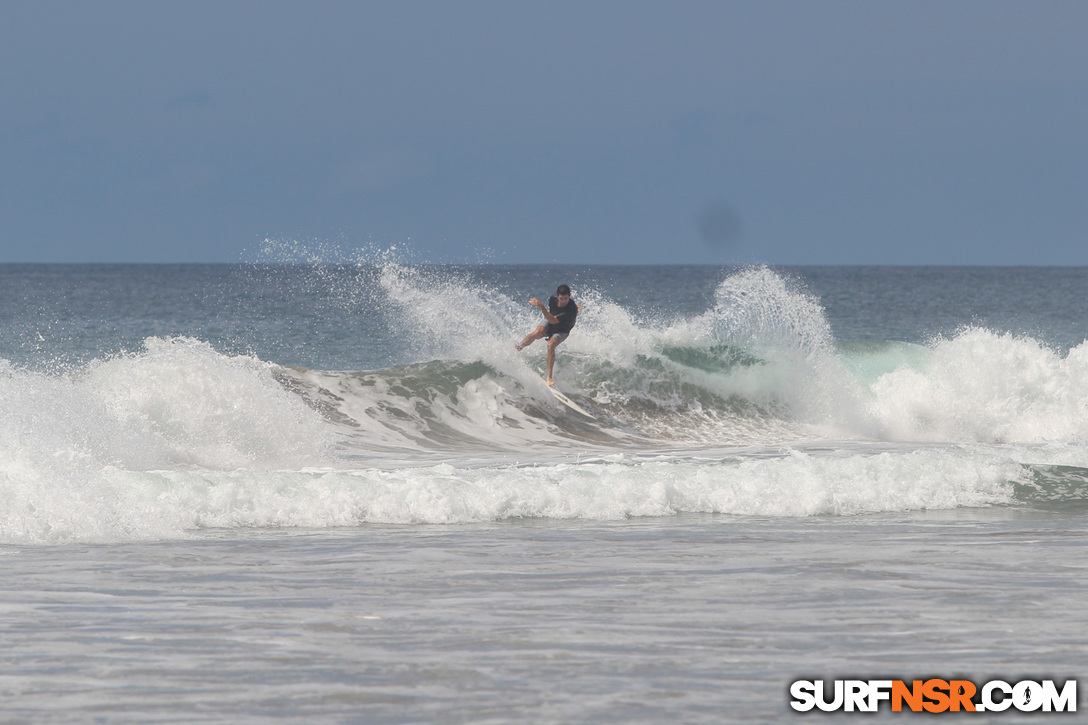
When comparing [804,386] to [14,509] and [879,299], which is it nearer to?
[14,509]

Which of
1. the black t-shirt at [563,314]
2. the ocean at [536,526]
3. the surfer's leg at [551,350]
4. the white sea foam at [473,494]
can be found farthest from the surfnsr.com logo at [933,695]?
the surfer's leg at [551,350]

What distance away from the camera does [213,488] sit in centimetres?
927

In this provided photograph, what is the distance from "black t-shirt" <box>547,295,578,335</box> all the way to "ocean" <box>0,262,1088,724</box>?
0.89 m

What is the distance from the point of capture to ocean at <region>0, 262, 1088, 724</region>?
5.04 metres

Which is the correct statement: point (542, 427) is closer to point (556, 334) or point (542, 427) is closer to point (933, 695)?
point (556, 334)

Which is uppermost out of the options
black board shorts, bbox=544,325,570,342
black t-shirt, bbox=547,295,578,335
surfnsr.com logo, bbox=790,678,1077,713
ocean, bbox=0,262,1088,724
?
black t-shirt, bbox=547,295,578,335

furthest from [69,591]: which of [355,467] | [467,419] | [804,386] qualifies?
[804,386]

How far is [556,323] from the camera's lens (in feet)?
56.7

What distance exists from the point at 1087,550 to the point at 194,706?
19.9 feet

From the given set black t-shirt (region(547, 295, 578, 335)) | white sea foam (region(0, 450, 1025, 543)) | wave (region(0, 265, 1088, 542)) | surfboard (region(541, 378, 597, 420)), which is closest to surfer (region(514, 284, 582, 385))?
black t-shirt (region(547, 295, 578, 335))

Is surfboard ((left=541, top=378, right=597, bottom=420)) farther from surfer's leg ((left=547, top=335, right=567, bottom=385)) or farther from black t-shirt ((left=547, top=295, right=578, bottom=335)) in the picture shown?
black t-shirt ((left=547, top=295, right=578, bottom=335))

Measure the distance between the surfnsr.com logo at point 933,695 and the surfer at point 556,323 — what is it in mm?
12327

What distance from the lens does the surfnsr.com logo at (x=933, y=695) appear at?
15.3ft

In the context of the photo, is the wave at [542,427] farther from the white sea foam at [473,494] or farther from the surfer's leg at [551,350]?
the surfer's leg at [551,350]
